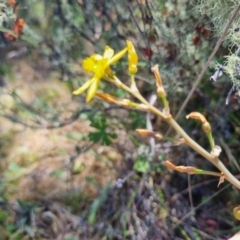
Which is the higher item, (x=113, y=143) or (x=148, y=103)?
(x=148, y=103)

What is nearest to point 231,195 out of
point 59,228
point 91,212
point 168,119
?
point 91,212

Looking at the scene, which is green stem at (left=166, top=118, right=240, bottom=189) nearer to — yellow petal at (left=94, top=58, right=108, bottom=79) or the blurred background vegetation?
yellow petal at (left=94, top=58, right=108, bottom=79)

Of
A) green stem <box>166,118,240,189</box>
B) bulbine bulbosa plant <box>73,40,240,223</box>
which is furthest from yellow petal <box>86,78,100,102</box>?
green stem <box>166,118,240,189</box>

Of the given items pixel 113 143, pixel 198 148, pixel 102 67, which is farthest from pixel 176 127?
pixel 113 143

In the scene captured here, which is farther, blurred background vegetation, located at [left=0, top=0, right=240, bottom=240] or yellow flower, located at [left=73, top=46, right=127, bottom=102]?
blurred background vegetation, located at [left=0, top=0, right=240, bottom=240]

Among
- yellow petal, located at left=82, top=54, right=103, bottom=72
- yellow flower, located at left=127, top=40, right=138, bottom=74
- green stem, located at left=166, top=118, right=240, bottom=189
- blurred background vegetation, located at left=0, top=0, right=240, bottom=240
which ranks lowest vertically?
blurred background vegetation, located at left=0, top=0, right=240, bottom=240

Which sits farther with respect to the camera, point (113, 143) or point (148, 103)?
point (113, 143)

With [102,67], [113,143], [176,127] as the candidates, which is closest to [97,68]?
[102,67]

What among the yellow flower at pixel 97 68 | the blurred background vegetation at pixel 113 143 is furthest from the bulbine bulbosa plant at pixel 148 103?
the blurred background vegetation at pixel 113 143

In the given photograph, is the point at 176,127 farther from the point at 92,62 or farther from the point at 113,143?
the point at 113,143
